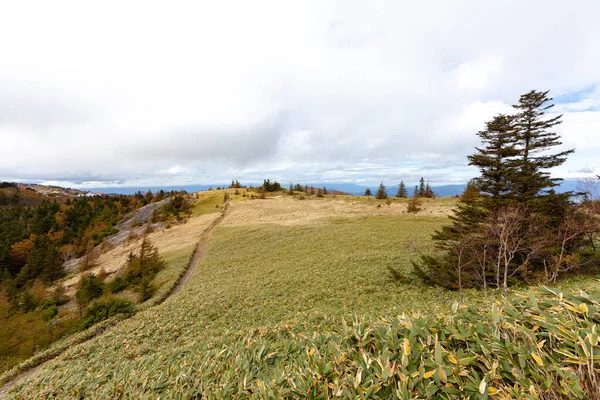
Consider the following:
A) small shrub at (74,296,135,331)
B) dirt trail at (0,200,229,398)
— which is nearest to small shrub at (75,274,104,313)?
Answer: small shrub at (74,296,135,331)

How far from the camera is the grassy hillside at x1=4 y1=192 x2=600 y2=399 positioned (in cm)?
307

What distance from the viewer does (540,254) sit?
14859 millimetres

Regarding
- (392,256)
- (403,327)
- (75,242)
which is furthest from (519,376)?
(75,242)

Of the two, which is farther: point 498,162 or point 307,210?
point 307,210

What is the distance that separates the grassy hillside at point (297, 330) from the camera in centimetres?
307

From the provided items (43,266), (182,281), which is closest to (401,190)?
(182,281)

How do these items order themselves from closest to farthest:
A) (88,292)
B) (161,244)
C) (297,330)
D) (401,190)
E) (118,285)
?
(297,330), (88,292), (118,285), (161,244), (401,190)

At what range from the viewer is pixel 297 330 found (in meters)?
9.30

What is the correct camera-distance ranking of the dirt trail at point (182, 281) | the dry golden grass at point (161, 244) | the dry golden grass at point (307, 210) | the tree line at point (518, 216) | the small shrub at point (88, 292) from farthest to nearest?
the dry golden grass at point (307, 210), the dry golden grass at point (161, 244), the small shrub at point (88, 292), the tree line at point (518, 216), the dirt trail at point (182, 281)

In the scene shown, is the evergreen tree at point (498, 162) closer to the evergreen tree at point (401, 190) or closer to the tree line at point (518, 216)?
the tree line at point (518, 216)

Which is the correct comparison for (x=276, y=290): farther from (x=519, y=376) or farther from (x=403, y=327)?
(x=519, y=376)

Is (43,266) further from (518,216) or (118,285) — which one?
(518,216)

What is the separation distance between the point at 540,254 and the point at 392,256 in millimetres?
10536

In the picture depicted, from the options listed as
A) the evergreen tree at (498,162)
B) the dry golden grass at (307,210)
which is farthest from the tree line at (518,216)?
the dry golden grass at (307,210)
